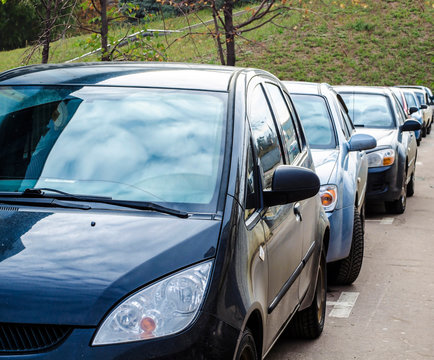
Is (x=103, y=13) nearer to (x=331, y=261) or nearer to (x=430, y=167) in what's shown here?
→ (x=331, y=261)

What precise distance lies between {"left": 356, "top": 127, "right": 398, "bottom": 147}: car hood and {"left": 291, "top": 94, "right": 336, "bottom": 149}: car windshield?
305 cm

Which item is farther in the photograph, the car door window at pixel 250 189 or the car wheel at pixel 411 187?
the car wheel at pixel 411 187

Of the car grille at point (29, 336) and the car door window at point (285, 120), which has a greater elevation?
the car door window at point (285, 120)

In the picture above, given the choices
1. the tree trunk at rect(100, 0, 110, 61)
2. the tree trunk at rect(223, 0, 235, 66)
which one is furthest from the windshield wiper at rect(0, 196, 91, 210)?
the tree trunk at rect(223, 0, 235, 66)

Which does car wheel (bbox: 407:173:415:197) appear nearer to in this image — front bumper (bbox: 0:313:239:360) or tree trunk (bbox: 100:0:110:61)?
tree trunk (bbox: 100:0:110:61)

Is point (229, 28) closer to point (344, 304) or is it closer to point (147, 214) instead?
point (344, 304)

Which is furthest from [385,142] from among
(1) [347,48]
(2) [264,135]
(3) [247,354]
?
(1) [347,48]

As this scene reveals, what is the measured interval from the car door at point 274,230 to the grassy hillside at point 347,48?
1587 inches

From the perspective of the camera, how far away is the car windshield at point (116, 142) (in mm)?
3869

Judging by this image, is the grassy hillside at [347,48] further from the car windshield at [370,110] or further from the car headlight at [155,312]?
the car headlight at [155,312]

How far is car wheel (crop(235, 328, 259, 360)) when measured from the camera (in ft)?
11.4

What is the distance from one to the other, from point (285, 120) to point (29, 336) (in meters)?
2.90

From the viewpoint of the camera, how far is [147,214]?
3.64 m

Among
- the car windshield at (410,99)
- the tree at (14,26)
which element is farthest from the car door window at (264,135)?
the tree at (14,26)
